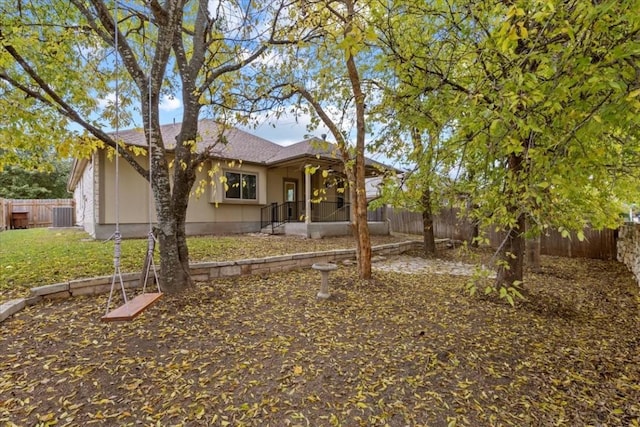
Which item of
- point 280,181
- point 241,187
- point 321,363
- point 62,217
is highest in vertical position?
point 280,181

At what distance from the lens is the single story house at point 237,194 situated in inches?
364

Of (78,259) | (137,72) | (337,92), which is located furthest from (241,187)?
(137,72)

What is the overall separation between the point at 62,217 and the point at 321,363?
18.7 m

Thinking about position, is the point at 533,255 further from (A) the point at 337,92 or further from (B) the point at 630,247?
(A) the point at 337,92

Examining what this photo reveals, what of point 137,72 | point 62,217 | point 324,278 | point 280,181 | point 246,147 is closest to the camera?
point 137,72

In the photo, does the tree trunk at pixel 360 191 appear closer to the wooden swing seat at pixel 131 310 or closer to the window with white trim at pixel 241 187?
the wooden swing seat at pixel 131 310

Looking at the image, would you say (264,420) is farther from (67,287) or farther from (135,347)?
(67,287)

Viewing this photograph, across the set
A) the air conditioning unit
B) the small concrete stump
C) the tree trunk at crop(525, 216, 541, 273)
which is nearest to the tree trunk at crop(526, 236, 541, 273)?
the tree trunk at crop(525, 216, 541, 273)

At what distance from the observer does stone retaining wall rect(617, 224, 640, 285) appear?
6297 millimetres

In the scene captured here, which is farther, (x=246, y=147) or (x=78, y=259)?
(x=246, y=147)

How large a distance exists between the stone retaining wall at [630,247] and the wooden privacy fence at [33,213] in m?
21.8

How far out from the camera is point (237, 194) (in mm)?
11648

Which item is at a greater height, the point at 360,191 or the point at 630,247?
the point at 360,191

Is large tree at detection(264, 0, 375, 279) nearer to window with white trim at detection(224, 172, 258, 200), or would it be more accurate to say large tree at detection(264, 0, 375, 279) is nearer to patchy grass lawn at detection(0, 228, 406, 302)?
patchy grass lawn at detection(0, 228, 406, 302)
